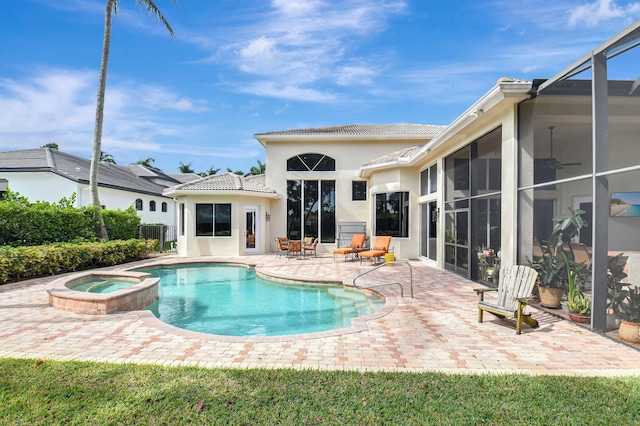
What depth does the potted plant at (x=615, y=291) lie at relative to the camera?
16.6 feet

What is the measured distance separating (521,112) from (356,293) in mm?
5832

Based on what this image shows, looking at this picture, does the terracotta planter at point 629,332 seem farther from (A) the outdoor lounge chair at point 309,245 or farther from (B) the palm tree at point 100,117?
(B) the palm tree at point 100,117

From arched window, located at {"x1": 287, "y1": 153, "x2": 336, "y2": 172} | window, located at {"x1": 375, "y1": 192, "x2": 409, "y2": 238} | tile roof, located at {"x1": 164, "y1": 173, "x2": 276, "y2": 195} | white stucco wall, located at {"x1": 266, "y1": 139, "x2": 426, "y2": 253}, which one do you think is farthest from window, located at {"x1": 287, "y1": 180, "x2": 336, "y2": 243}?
window, located at {"x1": 375, "y1": 192, "x2": 409, "y2": 238}

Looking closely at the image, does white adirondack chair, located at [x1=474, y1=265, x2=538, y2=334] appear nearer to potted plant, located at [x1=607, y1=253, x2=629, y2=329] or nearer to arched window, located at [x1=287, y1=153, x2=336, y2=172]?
potted plant, located at [x1=607, y1=253, x2=629, y2=329]

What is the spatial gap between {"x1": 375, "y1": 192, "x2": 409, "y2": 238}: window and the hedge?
11.5 meters

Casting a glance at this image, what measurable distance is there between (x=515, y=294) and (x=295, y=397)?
4.28 m

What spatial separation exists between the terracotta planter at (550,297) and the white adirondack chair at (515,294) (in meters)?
1.22

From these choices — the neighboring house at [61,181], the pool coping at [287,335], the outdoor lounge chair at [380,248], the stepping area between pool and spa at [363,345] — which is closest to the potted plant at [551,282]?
the stepping area between pool and spa at [363,345]

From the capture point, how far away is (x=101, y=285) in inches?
383

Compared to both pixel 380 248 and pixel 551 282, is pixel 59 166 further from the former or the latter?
pixel 551 282

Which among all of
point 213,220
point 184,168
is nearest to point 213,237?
point 213,220

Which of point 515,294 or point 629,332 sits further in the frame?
point 515,294

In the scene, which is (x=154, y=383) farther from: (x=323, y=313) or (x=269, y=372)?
(x=323, y=313)

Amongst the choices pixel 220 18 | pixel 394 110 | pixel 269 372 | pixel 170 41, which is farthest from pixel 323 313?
pixel 394 110
